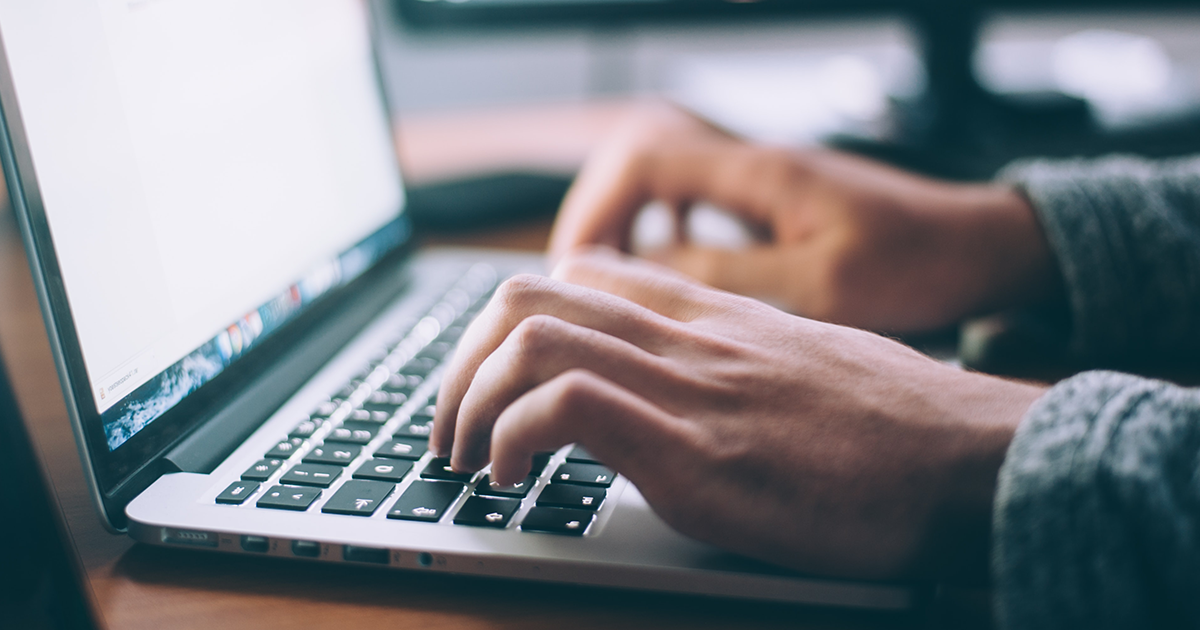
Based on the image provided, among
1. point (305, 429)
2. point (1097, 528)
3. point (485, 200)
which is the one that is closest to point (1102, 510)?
point (1097, 528)

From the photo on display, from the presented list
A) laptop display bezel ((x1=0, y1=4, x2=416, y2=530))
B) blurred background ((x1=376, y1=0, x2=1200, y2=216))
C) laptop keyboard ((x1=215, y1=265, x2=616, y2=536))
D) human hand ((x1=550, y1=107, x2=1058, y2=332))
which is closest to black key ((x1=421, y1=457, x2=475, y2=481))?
laptop keyboard ((x1=215, y1=265, x2=616, y2=536))

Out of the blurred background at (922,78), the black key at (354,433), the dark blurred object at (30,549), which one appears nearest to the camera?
the dark blurred object at (30,549)

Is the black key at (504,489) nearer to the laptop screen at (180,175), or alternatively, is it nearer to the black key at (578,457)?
the black key at (578,457)

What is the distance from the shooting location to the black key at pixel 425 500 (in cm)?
31

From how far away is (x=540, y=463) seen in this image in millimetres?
339

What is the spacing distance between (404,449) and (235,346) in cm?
12

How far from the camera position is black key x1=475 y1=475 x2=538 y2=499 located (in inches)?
12.5

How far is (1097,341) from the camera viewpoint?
470mm

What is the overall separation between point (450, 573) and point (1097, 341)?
0.39 metres

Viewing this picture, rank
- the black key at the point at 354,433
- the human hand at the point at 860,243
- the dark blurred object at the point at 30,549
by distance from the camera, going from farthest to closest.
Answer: the human hand at the point at 860,243
the black key at the point at 354,433
the dark blurred object at the point at 30,549

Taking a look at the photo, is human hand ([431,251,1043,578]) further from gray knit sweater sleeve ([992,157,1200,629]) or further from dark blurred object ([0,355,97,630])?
dark blurred object ([0,355,97,630])

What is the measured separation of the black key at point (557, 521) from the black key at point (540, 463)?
0.03m

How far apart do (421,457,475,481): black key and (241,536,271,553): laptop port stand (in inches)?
2.5

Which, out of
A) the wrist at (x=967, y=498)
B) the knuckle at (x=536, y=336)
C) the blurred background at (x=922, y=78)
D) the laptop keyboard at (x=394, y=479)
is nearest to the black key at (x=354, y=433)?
the laptop keyboard at (x=394, y=479)
